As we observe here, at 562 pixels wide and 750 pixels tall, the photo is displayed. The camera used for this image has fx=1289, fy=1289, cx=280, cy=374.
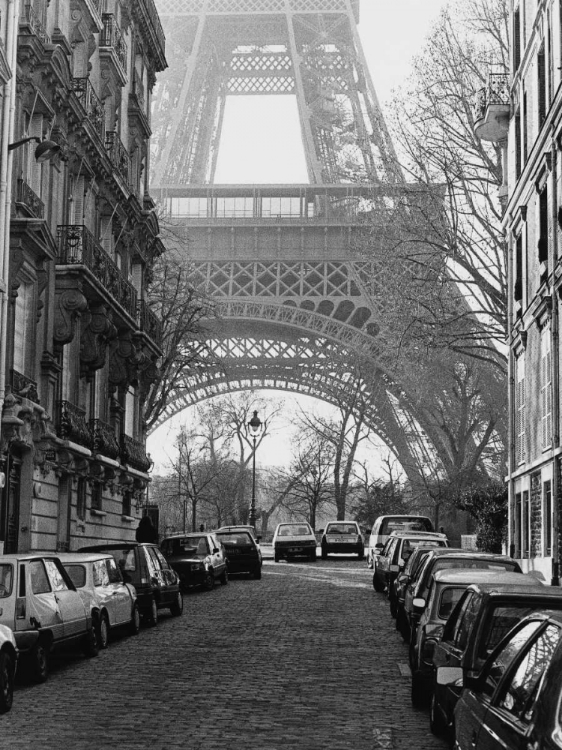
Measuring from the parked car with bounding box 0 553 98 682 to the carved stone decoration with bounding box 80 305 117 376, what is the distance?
15776 millimetres

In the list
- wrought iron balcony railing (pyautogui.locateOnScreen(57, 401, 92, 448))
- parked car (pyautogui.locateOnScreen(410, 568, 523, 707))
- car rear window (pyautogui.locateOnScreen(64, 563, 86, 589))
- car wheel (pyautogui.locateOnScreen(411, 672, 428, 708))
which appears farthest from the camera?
wrought iron balcony railing (pyautogui.locateOnScreen(57, 401, 92, 448))

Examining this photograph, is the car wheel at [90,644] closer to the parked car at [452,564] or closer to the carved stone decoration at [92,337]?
the parked car at [452,564]

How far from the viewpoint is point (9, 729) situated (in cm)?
1055

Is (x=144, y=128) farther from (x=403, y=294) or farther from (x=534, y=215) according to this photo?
(x=534, y=215)

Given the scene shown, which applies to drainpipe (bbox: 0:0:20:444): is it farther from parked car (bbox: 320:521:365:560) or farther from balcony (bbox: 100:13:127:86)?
parked car (bbox: 320:521:365:560)

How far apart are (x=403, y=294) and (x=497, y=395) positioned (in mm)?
12154

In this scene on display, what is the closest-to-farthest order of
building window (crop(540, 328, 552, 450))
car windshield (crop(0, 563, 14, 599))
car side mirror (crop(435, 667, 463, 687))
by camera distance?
car side mirror (crop(435, 667, 463, 687))
car windshield (crop(0, 563, 14, 599))
building window (crop(540, 328, 552, 450))

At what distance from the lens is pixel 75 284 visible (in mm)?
28500

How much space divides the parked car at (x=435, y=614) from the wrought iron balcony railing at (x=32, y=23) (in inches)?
679

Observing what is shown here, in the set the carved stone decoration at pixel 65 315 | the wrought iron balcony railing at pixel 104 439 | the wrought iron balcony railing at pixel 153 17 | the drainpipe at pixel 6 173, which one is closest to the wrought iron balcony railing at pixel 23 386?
the drainpipe at pixel 6 173

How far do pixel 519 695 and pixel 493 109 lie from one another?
27.7 m

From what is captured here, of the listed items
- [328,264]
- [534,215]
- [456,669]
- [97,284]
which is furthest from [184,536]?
[328,264]


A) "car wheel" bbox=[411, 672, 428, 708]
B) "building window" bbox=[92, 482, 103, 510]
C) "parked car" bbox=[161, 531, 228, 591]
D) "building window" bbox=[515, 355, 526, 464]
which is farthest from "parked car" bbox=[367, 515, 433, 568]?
"car wheel" bbox=[411, 672, 428, 708]

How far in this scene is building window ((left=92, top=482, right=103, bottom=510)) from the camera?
32.7 m
